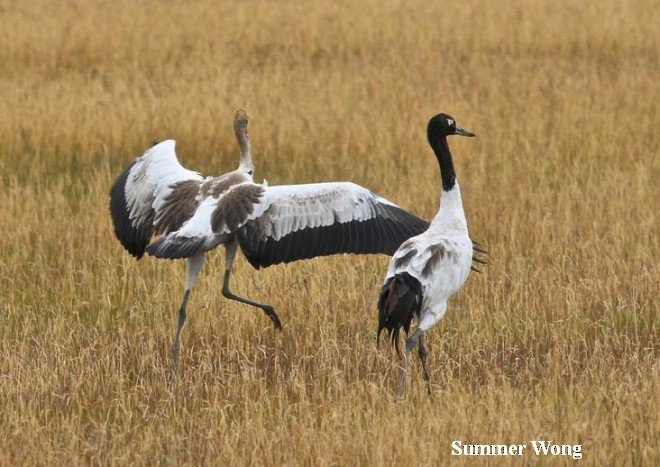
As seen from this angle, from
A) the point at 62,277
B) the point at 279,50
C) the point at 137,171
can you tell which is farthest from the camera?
the point at 279,50

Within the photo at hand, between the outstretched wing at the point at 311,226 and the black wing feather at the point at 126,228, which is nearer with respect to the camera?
the outstretched wing at the point at 311,226

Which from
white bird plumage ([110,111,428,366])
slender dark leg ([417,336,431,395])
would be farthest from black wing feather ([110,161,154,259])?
slender dark leg ([417,336,431,395])

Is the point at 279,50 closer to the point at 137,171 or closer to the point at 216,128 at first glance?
the point at 216,128

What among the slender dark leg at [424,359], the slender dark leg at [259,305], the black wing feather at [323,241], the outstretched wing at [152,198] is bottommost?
the slender dark leg at [424,359]

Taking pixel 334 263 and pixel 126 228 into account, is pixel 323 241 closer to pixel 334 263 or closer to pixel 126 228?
pixel 126 228

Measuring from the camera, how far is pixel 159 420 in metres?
5.74

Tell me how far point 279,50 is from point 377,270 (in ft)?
30.5

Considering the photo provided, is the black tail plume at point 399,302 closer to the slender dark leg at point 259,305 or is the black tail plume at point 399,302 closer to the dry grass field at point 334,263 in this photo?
the dry grass field at point 334,263

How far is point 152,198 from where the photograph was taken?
24.1ft

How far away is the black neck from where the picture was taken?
6.56m

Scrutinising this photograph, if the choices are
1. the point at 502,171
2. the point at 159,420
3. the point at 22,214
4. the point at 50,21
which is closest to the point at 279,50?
the point at 50,21

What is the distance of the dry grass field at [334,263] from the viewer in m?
5.52

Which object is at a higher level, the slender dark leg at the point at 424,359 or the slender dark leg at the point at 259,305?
the slender dark leg at the point at 259,305

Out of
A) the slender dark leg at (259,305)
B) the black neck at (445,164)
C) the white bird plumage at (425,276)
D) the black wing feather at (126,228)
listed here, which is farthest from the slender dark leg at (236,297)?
the black neck at (445,164)
